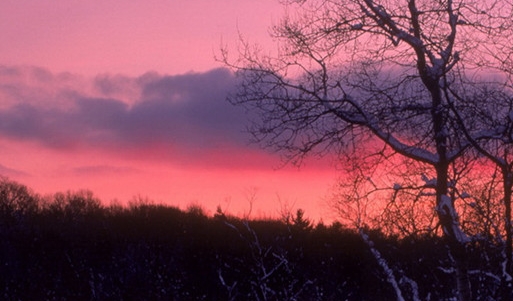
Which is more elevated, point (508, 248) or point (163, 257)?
point (163, 257)

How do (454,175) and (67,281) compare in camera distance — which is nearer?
(454,175)

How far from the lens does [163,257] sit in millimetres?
39938

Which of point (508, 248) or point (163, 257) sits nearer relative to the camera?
point (508, 248)

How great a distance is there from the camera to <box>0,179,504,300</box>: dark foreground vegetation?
32.0m

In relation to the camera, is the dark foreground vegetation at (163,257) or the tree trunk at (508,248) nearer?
the tree trunk at (508,248)

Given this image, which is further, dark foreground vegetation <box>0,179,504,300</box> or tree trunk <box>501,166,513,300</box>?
dark foreground vegetation <box>0,179,504,300</box>

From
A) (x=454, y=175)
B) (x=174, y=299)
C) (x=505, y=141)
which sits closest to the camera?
(x=505, y=141)

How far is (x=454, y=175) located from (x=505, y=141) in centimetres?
111

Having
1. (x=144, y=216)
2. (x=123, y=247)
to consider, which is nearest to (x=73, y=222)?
(x=144, y=216)

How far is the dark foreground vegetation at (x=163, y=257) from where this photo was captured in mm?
32000

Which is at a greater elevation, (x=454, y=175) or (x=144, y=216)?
(x=144, y=216)

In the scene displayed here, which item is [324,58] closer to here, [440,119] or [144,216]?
[440,119]

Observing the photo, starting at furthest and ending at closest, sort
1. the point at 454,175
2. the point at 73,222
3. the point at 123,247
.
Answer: the point at 73,222 < the point at 123,247 < the point at 454,175

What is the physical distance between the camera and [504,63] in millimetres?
11633
